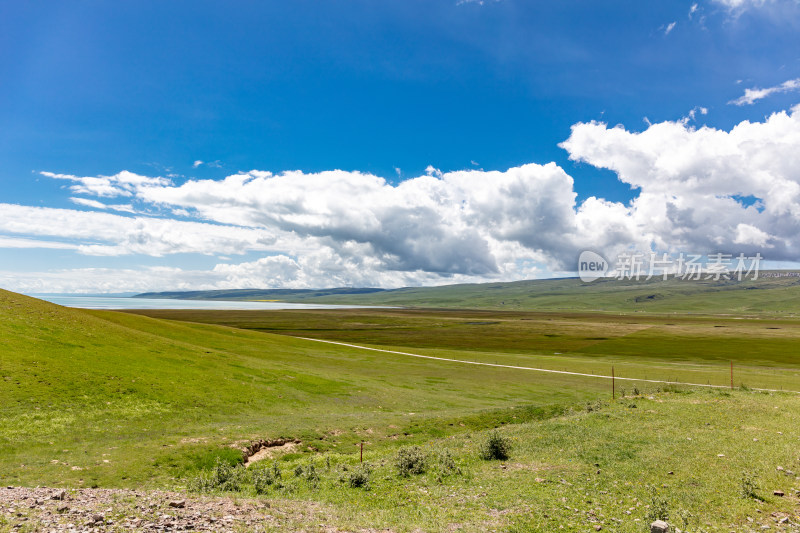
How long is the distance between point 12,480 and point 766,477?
99.8 ft

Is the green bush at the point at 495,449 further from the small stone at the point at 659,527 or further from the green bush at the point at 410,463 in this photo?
the small stone at the point at 659,527

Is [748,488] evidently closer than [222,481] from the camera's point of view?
Yes

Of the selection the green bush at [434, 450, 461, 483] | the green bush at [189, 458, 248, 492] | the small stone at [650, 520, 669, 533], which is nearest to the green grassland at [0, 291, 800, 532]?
the green bush at [434, 450, 461, 483]

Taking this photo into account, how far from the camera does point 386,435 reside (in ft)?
91.4

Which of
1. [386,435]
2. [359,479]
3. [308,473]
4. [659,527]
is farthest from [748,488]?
[386,435]

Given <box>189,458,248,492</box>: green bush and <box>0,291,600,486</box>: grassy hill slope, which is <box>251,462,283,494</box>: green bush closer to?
<box>189,458,248,492</box>: green bush

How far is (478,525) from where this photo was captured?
11898 millimetres

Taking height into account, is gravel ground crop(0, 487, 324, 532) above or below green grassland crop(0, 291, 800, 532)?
above

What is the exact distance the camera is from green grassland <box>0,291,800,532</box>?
13258 mm

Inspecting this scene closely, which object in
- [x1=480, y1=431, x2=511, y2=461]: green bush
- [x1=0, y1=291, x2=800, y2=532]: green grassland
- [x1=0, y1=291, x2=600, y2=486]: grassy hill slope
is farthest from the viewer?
[x1=0, y1=291, x2=600, y2=486]: grassy hill slope

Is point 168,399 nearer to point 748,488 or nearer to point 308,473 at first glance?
point 308,473

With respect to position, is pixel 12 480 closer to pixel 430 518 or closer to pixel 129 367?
pixel 430 518

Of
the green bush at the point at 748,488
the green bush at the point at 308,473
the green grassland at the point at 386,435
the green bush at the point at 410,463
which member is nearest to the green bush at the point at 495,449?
the green grassland at the point at 386,435

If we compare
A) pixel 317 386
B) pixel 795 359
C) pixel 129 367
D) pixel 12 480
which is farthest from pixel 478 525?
pixel 795 359
